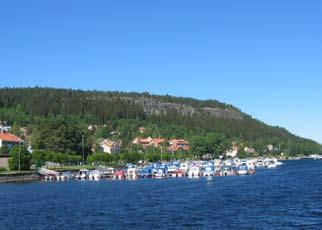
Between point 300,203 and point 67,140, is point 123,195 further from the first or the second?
point 67,140

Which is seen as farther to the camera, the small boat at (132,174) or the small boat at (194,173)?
the small boat at (194,173)

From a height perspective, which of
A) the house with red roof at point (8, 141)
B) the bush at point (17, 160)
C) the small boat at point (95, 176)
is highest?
the house with red roof at point (8, 141)

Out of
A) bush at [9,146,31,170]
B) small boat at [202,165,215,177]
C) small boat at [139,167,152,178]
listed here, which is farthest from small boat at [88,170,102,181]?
small boat at [202,165,215,177]

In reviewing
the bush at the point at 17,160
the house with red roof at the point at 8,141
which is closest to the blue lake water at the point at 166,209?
the bush at the point at 17,160

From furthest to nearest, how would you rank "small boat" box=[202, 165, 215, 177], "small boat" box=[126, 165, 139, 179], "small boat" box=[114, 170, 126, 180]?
"small boat" box=[202, 165, 215, 177] → "small boat" box=[126, 165, 139, 179] → "small boat" box=[114, 170, 126, 180]

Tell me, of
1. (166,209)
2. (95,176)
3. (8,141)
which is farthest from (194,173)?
(166,209)

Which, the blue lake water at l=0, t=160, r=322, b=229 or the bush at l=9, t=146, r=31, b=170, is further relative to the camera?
the bush at l=9, t=146, r=31, b=170

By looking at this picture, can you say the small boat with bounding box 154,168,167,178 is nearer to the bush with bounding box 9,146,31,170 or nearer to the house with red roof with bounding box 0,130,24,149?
the bush with bounding box 9,146,31,170

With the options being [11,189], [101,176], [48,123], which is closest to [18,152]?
[101,176]

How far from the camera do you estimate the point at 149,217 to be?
5784 cm

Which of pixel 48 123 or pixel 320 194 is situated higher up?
pixel 48 123

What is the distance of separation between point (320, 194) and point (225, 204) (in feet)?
56.6

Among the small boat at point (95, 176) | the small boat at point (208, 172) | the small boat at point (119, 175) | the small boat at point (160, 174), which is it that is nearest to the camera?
the small boat at point (95, 176)

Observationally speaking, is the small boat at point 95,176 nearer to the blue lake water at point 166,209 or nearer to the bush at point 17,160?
the bush at point 17,160
